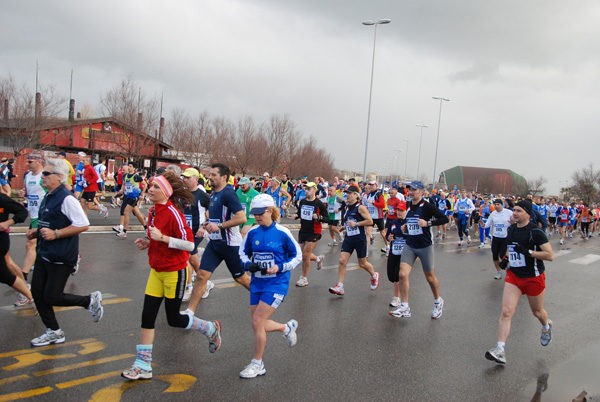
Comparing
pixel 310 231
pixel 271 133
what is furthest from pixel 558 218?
pixel 271 133

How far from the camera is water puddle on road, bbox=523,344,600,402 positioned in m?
4.68

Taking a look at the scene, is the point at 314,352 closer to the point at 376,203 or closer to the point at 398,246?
the point at 398,246

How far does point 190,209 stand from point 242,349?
2.68 metres

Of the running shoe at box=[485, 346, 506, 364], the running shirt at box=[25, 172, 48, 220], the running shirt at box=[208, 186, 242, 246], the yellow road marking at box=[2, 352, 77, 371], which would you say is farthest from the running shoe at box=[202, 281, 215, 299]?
the running shoe at box=[485, 346, 506, 364]

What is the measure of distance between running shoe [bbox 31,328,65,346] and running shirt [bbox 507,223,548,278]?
17.0ft

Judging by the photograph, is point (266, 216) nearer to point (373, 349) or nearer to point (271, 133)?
point (373, 349)

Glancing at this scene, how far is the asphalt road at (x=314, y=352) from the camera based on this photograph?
427 centimetres

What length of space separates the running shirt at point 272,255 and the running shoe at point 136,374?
1.24 meters

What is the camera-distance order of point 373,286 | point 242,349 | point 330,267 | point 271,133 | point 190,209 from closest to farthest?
point 242,349, point 190,209, point 373,286, point 330,267, point 271,133

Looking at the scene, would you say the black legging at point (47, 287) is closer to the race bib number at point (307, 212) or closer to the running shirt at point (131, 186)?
the race bib number at point (307, 212)

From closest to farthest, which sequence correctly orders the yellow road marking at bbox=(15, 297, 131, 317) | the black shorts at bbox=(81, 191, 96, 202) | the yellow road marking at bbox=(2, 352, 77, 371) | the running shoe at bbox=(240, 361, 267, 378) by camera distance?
the yellow road marking at bbox=(2, 352, 77, 371) < the running shoe at bbox=(240, 361, 267, 378) < the yellow road marking at bbox=(15, 297, 131, 317) < the black shorts at bbox=(81, 191, 96, 202)

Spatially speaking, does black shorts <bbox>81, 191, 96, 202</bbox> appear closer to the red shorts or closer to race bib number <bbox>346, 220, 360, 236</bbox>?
race bib number <bbox>346, 220, 360, 236</bbox>

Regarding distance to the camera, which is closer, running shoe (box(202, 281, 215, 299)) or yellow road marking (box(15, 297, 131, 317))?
yellow road marking (box(15, 297, 131, 317))

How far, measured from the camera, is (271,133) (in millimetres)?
47438
